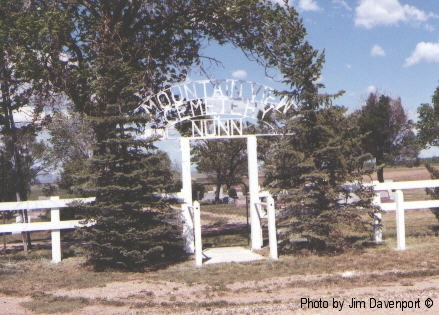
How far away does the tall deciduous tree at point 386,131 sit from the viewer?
115 ft

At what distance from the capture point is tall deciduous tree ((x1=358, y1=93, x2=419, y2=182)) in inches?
1383

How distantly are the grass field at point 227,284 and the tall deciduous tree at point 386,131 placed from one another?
23.7m

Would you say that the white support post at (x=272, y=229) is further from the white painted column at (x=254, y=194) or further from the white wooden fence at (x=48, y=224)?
the white wooden fence at (x=48, y=224)

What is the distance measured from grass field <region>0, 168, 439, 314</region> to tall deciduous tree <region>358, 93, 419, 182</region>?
935 inches

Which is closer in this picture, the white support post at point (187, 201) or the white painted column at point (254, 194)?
the white support post at point (187, 201)

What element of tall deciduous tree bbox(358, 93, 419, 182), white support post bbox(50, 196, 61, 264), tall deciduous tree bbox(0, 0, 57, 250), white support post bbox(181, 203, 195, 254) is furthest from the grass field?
tall deciduous tree bbox(358, 93, 419, 182)

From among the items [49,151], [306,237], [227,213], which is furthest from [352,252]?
[49,151]

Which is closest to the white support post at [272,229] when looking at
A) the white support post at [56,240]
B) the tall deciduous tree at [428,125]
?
the white support post at [56,240]

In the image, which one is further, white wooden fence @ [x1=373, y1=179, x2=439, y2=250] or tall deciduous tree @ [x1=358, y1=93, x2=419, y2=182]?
tall deciduous tree @ [x1=358, y1=93, x2=419, y2=182]

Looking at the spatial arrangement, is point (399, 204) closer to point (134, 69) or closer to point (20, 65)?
point (134, 69)

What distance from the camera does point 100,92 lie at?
34.7 ft

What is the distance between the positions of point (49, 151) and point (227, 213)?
8562 millimetres

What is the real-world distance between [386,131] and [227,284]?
1161 inches

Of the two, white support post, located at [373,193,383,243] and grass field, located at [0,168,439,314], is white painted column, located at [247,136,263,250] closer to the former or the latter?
grass field, located at [0,168,439,314]
